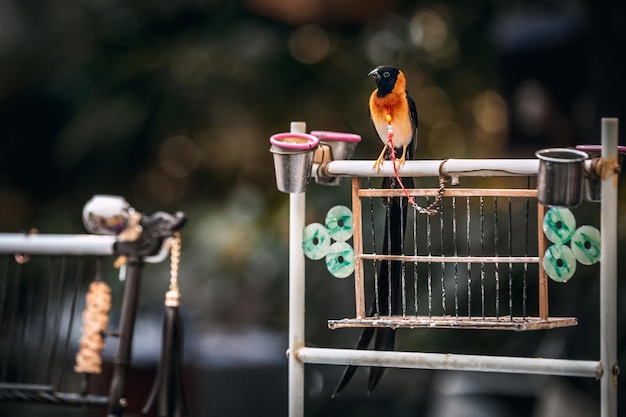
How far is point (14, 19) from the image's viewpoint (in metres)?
Answer: 3.51

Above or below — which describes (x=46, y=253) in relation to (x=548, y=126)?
below

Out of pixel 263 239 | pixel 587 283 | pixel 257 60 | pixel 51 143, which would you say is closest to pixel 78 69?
pixel 51 143

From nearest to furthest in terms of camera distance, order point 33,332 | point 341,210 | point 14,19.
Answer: point 341,210
point 33,332
point 14,19

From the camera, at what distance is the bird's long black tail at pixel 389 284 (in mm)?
1676

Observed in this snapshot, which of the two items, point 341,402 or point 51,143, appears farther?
point 51,143

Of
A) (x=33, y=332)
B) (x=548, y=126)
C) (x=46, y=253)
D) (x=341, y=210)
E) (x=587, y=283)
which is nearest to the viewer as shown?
(x=341, y=210)

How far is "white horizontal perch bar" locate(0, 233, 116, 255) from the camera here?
192cm

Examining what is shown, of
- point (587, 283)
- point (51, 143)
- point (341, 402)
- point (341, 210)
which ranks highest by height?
point (51, 143)

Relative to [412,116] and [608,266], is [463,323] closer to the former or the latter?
[608,266]

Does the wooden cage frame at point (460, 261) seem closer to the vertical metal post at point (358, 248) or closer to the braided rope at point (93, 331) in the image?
the vertical metal post at point (358, 248)

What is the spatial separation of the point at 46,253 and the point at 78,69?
5.39 ft

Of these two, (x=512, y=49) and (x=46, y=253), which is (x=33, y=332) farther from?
(x=512, y=49)

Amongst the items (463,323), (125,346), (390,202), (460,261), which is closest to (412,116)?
(390,202)

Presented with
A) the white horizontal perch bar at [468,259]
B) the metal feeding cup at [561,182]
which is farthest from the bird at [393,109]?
the metal feeding cup at [561,182]
